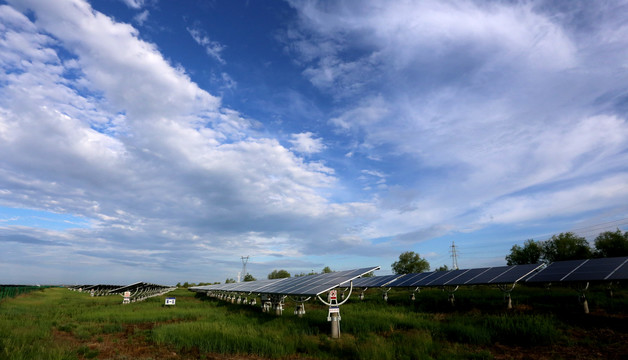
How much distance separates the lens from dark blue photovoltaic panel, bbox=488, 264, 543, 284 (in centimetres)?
2524

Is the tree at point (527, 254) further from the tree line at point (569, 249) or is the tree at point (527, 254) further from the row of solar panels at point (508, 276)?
the row of solar panels at point (508, 276)

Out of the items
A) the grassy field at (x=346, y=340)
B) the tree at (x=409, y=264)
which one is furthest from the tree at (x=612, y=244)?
the grassy field at (x=346, y=340)

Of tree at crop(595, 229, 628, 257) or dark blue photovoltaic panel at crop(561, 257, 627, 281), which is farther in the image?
tree at crop(595, 229, 628, 257)

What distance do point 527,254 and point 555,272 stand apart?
60062 millimetres

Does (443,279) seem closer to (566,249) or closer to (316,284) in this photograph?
(316,284)

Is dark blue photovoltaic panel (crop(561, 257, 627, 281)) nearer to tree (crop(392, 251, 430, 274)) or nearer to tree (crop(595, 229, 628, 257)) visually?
tree (crop(595, 229, 628, 257))

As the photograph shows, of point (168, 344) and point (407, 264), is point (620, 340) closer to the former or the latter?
point (168, 344)

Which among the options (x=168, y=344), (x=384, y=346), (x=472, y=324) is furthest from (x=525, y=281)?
(x=168, y=344)

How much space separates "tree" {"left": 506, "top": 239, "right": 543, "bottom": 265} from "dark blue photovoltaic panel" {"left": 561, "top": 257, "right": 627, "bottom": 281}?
187ft

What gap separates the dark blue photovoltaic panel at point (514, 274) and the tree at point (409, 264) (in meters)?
68.9

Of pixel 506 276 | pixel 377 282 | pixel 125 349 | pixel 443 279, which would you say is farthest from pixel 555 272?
pixel 125 349

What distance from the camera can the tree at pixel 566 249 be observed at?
2630 inches

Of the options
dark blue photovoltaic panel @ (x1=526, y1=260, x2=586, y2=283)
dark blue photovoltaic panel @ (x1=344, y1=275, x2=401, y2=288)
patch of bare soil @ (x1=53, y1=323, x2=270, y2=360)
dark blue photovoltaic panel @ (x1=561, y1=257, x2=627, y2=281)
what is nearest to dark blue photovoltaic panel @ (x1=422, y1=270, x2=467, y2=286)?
dark blue photovoltaic panel @ (x1=526, y1=260, x2=586, y2=283)

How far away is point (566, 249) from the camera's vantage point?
6925cm
